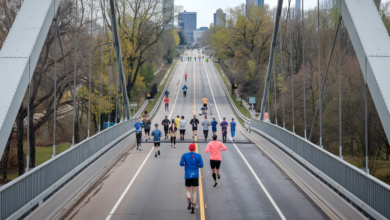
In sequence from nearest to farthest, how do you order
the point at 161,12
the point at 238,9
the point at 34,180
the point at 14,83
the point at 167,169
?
the point at 14,83 < the point at 34,180 < the point at 167,169 < the point at 161,12 < the point at 238,9

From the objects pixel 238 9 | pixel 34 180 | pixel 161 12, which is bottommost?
pixel 34 180

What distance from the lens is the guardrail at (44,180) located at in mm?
6750

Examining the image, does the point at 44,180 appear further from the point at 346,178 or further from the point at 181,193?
the point at 346,178

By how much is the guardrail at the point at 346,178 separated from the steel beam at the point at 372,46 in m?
1.08

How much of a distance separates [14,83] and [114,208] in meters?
3.85

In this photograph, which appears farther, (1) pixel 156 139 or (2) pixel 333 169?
(1) pixel 156 139

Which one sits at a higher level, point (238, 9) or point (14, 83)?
point (238, 9)

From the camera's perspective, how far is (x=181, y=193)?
1076 cm

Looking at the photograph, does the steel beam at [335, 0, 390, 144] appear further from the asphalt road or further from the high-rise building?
the high-rise building

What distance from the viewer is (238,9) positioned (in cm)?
5928

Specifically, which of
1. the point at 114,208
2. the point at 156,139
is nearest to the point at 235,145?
the point at 156,139

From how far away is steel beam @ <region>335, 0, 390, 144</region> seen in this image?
7131 millimetres

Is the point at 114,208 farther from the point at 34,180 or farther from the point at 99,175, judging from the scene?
the point at 99,175

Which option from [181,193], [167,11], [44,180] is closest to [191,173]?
[181,193]
